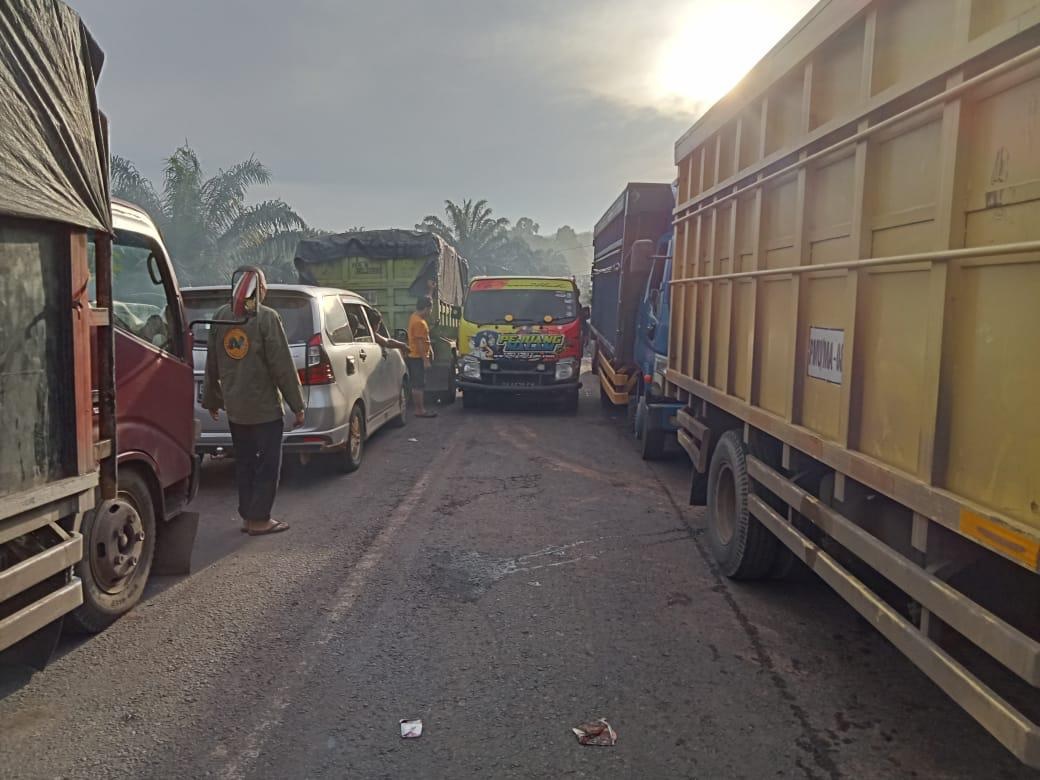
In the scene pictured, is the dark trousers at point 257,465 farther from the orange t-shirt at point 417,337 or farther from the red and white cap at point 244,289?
the orange t-shirt at point 417,337

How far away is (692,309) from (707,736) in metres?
3.62

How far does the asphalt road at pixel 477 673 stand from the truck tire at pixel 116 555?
0.40 ft

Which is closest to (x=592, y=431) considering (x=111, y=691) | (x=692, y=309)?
(x=692, y=309)

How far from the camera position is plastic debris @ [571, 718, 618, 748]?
9.78 feet

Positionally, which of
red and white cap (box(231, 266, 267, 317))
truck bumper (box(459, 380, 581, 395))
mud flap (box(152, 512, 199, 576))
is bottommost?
mud flap (box(152, 512, 199, 576))

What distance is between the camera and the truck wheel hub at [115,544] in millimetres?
3818

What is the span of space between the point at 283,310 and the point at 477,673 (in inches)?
177

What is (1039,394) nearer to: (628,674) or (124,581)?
(628,674)

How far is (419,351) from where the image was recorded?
11.2 m

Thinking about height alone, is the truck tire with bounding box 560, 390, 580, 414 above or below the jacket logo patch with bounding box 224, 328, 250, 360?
below

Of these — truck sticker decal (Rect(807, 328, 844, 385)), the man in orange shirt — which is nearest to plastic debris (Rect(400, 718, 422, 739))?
truck sticker decal (Rect(807, 328, 844, 385))

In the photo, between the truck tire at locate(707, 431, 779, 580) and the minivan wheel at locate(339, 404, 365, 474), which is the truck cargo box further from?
the truck tire at locate(707, 431, 779, 580)

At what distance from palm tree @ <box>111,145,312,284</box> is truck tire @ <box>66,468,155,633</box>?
65.6 ft

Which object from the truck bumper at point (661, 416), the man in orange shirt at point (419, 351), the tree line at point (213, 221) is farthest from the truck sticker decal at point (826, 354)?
the tree line at point (213, 221)
